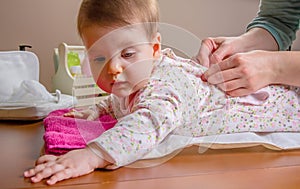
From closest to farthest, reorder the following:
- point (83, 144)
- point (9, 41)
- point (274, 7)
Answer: point (83, 144) < point (274, 7) < point (9, 41)

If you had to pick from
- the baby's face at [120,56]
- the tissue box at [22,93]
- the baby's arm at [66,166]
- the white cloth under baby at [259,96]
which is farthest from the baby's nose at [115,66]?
the tissue box at [22,93]

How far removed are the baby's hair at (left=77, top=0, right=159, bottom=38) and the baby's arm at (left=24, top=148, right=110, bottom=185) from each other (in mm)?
185

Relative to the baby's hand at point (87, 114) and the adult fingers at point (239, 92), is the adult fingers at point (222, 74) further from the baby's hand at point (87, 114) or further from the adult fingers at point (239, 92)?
the baby's hand at point (87, 114)

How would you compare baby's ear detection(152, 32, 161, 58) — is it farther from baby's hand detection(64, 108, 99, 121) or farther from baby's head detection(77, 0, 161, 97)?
baby's hand detection(64, 108, 99, 121)

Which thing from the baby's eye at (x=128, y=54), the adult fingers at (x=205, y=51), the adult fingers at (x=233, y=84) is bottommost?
the adult fingers at (x=233, y=84)

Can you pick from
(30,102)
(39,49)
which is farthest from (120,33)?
(39,49)

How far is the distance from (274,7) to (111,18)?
463mm

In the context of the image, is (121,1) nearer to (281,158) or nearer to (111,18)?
(111,18)

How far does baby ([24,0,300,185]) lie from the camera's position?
1.45 ft

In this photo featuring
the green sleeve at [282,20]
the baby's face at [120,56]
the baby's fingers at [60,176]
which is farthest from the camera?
the green sleeve at [282,20]

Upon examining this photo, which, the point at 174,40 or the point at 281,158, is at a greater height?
the point at 174,40

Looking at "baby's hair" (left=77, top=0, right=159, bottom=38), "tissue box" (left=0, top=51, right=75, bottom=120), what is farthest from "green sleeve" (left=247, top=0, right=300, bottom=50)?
"tissue box" (left=0, top=51, right=75, bottom=120)

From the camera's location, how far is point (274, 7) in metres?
0.83

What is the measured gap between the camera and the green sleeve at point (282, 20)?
0.81 meters
